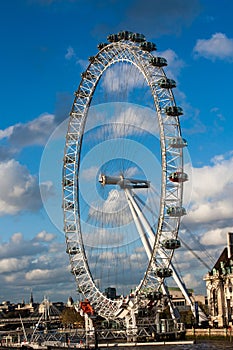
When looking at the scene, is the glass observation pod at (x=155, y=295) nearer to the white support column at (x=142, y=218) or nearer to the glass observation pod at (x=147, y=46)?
the white support column at (x=142, y=218)

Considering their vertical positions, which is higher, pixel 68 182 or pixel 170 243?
pixel 68 182

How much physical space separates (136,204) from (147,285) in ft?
24.6

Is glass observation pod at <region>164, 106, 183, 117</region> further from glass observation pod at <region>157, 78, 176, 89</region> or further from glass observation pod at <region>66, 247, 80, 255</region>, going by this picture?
glass observation pod at <region>66, 247, 80, 255</region>

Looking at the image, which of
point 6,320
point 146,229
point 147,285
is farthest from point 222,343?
point 6,320

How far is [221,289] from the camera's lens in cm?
7756

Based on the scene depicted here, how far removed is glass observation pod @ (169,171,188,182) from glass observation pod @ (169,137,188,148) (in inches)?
91.0

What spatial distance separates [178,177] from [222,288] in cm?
2764

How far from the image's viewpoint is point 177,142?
5494cm

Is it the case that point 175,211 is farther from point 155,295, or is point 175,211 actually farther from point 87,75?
point 87,75

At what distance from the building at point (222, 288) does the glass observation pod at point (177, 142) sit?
85.3 ft

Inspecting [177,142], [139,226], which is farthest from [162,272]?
[177,142]

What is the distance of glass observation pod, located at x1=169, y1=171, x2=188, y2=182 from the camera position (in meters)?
54.6

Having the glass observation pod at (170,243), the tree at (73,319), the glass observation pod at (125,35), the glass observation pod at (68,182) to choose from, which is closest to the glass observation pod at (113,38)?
the glass observation pod at (125,35)

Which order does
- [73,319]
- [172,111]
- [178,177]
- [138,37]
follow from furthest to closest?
[73,319] → [138,37] → [172,111] → [178,177]
